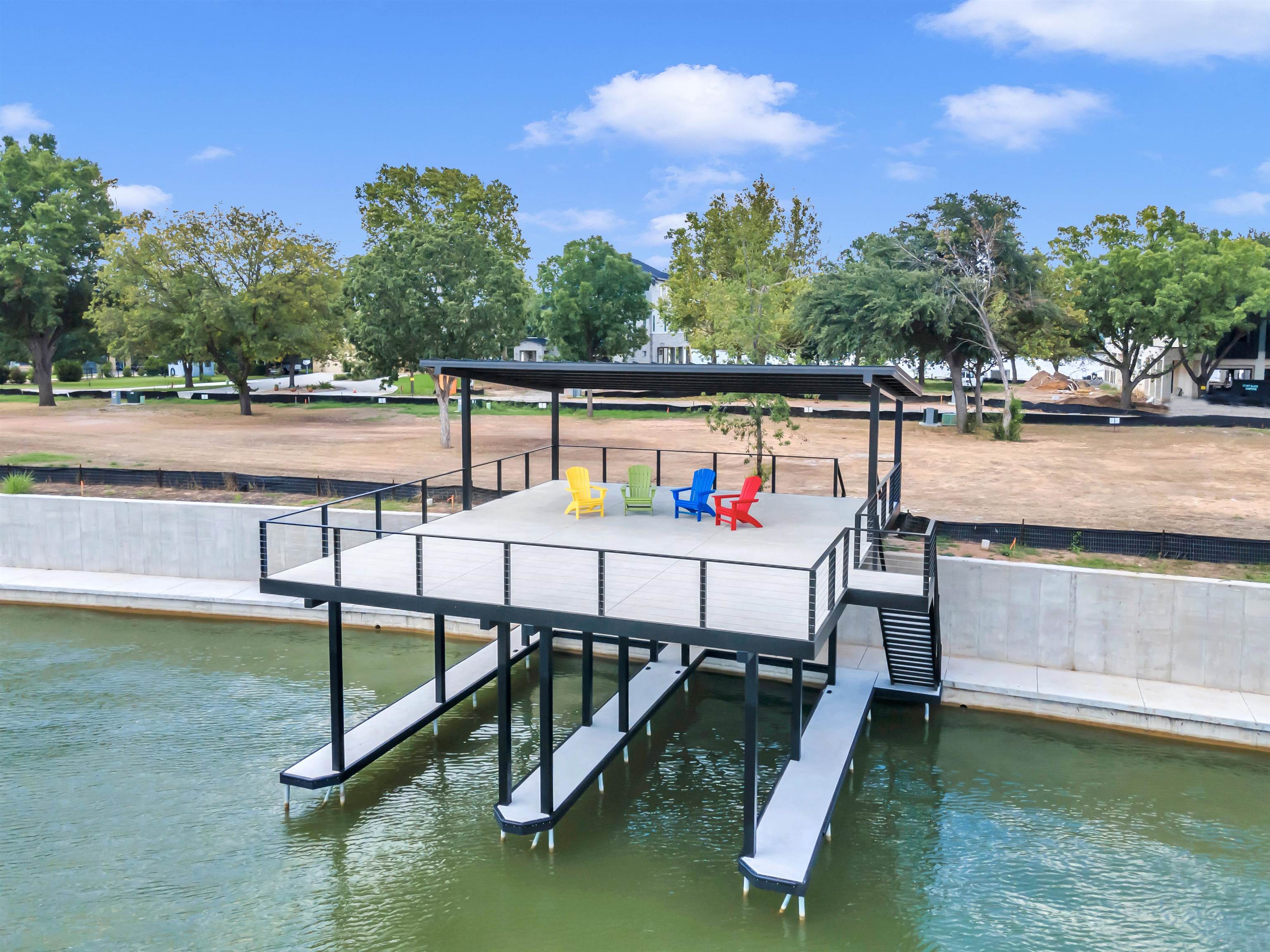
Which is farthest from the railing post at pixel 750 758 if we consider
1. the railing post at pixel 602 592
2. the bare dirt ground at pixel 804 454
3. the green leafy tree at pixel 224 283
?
the green leafy tree at pixel 224 283

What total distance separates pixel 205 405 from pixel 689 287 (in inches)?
1107

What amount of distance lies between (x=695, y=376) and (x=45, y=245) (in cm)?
4970

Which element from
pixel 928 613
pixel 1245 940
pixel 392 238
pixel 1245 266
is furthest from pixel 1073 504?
pixel 1245 266

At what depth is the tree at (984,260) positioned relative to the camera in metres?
39.8

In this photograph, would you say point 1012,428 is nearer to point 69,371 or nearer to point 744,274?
point 744,274

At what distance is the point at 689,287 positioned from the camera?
5612 cm

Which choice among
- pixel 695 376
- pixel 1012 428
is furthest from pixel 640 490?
pixel 1012 428

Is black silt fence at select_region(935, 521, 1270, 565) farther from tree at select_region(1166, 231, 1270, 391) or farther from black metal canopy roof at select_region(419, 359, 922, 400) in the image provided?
tree at select_region(1166, 231, 1270, 391)

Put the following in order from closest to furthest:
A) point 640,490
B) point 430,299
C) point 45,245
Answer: point 640,490, point 430,299, point 45,245

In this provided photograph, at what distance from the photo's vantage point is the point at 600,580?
9.51m

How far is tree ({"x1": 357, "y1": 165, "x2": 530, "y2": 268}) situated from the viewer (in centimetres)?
6009

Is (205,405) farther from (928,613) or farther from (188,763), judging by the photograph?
(928,613)

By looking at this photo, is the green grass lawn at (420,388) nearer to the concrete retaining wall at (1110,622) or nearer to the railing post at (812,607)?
the concrete retaining wall at (1110,622)

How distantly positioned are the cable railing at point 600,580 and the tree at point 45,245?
46.4 m
